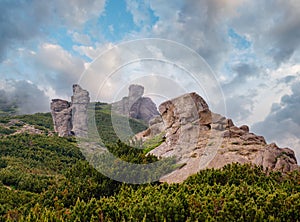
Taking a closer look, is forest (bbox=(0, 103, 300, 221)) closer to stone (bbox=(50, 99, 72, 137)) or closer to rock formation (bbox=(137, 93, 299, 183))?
rock formation (bbox=(137, 93, 299, 183))

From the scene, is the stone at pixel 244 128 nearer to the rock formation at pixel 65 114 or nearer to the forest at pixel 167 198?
the forest at pixel 167 198

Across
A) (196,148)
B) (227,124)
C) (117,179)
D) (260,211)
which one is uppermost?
(227,124)

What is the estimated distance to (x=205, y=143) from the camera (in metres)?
29.7

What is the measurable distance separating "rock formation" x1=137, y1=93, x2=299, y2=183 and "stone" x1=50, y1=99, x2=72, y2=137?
8675 cm

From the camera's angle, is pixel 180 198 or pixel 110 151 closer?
pixel 180 198

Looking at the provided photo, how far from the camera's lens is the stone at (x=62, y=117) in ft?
385

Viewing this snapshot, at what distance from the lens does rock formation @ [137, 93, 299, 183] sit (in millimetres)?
24672

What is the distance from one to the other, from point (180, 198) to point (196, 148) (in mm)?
12774

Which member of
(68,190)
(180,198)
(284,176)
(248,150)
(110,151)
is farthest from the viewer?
(110,151)

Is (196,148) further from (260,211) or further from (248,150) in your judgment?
(260,211)

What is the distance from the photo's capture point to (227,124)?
3133 centimetres

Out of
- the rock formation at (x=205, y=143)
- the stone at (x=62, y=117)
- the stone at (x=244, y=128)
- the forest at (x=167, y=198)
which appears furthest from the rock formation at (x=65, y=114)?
the stone at (x=244, y=128)

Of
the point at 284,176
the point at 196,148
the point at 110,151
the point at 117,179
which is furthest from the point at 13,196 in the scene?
the point at 284,176

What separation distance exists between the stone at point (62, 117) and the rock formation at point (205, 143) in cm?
8675
